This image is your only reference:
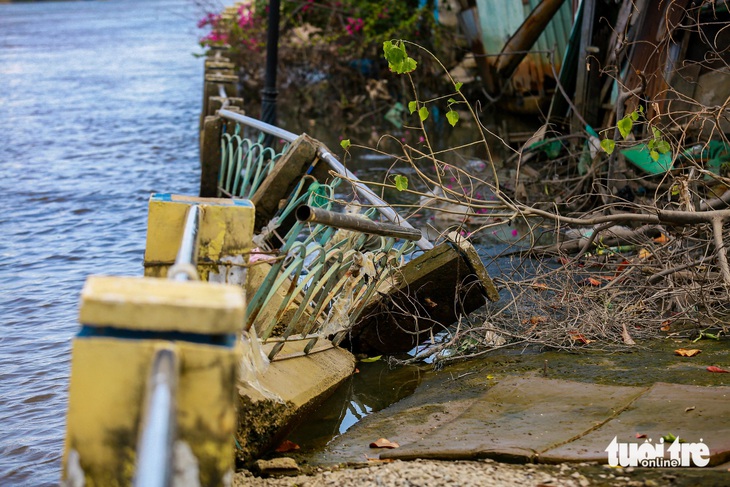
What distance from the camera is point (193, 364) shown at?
2.12 meters

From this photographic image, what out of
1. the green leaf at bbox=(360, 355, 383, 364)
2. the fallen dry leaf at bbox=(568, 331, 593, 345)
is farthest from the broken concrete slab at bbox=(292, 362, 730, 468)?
the green leaf at bbox=(360, 355, 383, 364)

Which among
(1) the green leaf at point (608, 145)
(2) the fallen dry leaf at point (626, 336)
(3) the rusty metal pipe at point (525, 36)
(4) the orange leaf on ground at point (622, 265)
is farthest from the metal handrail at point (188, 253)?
(3) the rusty metal pipe at point (525, 36)

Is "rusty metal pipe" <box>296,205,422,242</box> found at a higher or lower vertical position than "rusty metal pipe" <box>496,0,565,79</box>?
lower

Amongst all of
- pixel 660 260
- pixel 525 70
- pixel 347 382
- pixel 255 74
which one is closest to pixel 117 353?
pixel 347 382

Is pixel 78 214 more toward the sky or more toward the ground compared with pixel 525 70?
more toward the ground

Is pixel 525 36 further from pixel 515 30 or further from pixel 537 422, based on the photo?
pixel 537 422

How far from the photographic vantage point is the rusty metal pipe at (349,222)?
3.54m

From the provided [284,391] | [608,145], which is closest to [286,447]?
[284,391]

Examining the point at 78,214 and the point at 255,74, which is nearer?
the point at 78,214

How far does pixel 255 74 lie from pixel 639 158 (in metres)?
10.2

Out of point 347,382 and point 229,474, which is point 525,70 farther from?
point 229,474

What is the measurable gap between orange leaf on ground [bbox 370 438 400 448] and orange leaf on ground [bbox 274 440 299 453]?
440mm

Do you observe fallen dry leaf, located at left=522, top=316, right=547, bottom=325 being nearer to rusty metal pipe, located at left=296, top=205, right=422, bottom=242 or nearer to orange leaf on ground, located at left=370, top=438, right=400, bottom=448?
rusty metal pipe, located at left=296, top=205, right=422, bottom=242

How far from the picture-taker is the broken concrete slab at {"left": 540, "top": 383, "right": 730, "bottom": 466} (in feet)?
11.3
